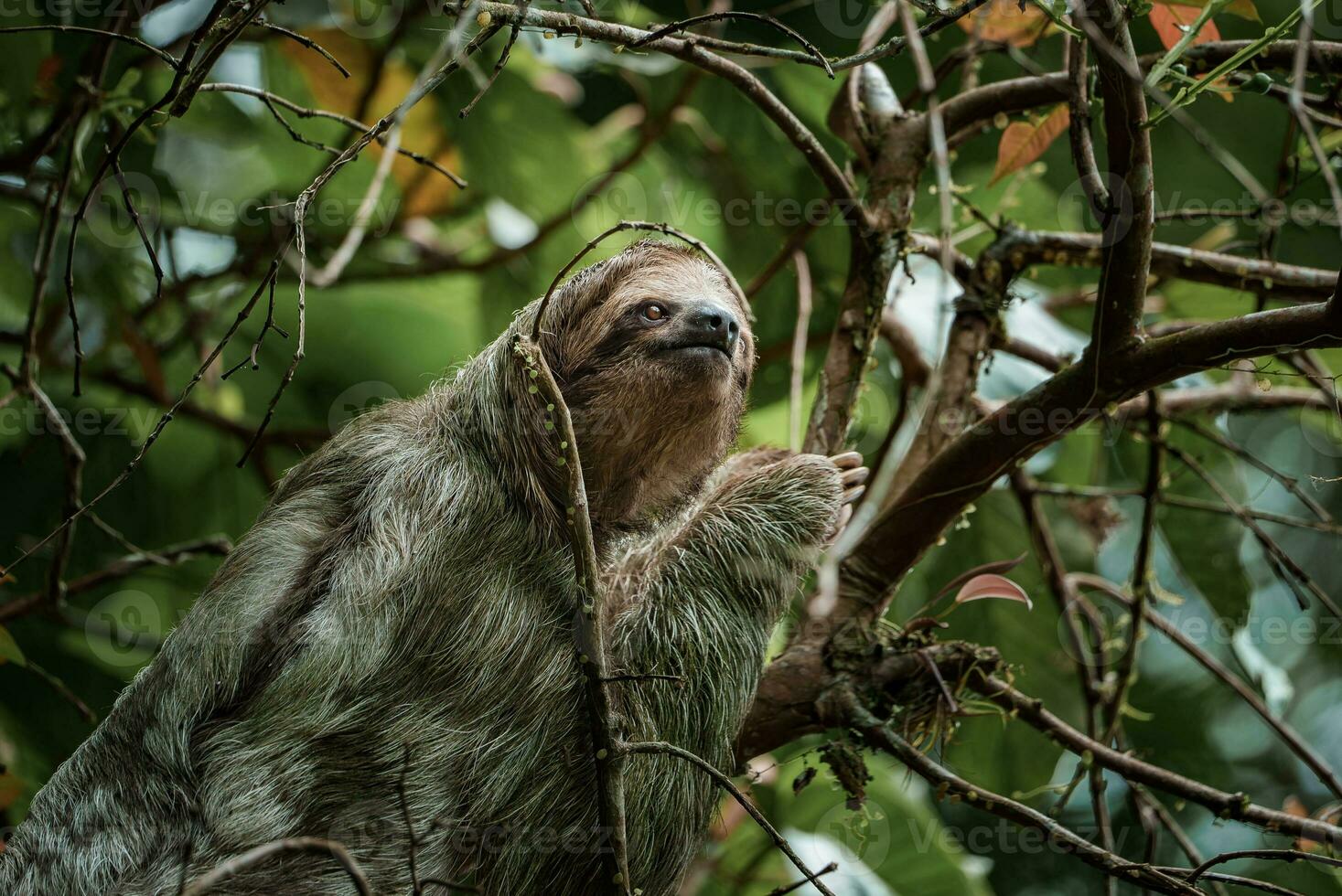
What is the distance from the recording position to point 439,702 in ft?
15.7

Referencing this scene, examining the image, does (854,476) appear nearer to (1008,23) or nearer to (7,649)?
(1008,23)

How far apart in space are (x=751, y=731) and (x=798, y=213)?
16.9 ft

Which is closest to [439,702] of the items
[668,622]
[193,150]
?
A: [668,622]

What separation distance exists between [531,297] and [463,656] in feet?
16.5

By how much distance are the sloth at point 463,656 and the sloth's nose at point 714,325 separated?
1 centimetres

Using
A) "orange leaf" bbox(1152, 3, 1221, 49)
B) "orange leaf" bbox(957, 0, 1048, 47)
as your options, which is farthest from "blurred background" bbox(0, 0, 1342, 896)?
"orange leaf" bbox(1152, 3, 1221, 49)

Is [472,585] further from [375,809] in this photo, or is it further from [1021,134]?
[1021,134]

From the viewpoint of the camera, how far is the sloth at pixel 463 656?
181 inches

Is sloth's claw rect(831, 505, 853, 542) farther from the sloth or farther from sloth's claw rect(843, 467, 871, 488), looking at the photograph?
sloth's claw rect(843, 467, 871, 488)

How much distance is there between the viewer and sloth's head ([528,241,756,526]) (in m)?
5.26

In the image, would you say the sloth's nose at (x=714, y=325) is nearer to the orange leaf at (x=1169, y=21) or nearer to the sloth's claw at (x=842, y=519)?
the sloth's claw at (x=842, y=519)

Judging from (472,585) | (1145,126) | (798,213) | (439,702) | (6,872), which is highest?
(798,213)

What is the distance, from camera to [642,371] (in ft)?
17.2

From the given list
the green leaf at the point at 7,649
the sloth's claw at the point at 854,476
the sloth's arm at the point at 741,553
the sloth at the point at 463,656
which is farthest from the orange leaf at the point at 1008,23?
the green leaf at the point at 7,649
